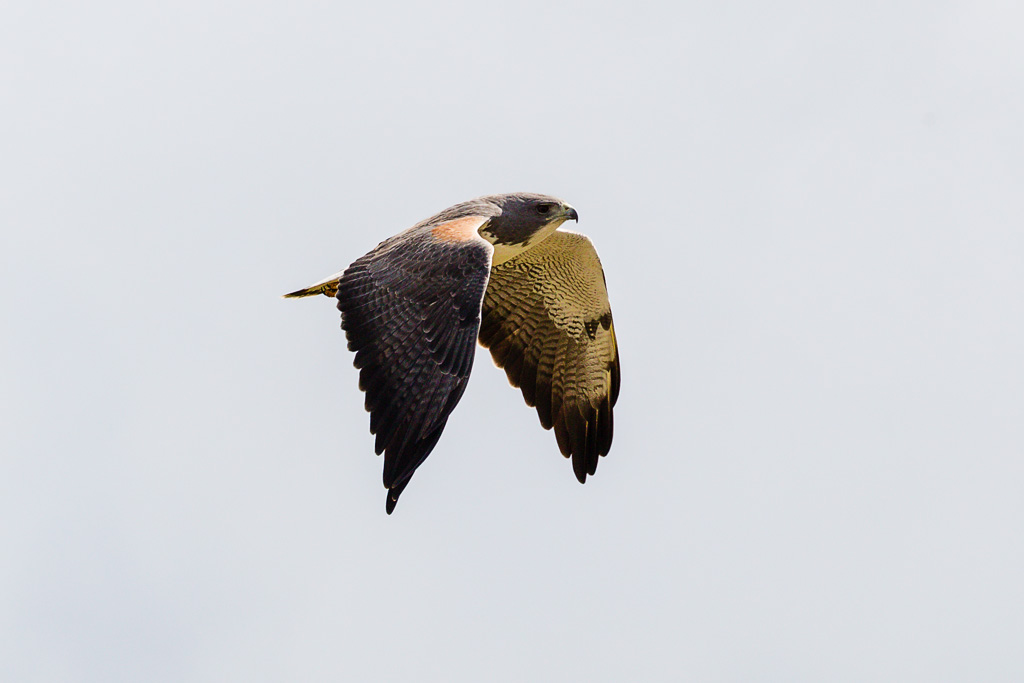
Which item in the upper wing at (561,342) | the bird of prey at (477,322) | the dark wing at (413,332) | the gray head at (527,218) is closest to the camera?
the dark wing at (413,332)

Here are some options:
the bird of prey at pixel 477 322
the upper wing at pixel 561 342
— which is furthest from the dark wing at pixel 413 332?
the upper wing at pixel 561 342

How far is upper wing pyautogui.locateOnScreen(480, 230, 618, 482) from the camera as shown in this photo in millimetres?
13617

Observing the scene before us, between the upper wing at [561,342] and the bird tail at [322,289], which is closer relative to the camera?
the bird tail at [322,289]

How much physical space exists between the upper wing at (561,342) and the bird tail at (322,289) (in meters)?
2.00

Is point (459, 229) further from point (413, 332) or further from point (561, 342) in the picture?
point (561, 342)

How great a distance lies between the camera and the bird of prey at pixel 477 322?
9.89 metres

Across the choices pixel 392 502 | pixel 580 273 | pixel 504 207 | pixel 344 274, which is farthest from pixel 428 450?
pixel 580 273

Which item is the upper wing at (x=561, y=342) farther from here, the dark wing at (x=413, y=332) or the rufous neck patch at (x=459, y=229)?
the dark wing at (x=413, y=332)

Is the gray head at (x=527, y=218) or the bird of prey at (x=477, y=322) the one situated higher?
the gray head at (x=527, y=218)

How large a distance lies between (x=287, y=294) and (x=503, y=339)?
97.6 inches

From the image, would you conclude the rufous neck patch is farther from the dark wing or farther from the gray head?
the gray head

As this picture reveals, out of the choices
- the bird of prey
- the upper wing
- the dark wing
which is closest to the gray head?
the bird of prey

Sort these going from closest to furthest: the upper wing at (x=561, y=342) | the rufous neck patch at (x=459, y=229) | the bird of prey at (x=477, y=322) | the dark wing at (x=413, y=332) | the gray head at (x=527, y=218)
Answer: the dark wing at (x=413, y=332), the bird of prey at (x=477, y=322), the rufous neck patch at (x=459, y=229), the gray head at (x=527, y=218), the upper wing at (x=561, y=342)

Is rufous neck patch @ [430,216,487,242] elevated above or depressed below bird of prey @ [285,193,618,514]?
above
